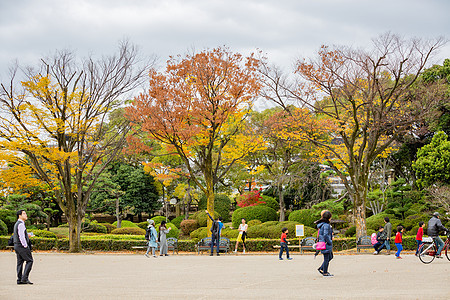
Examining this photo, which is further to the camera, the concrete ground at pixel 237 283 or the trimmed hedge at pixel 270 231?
the trimmed hedge at pixel 270 231

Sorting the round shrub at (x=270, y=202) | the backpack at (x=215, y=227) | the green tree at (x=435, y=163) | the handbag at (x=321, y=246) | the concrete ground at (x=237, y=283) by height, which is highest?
the green tree at (x=435, y=163)

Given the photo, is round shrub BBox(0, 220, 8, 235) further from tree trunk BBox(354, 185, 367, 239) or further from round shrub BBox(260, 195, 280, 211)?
tree trunk BBox(354, 185, 367, 239)

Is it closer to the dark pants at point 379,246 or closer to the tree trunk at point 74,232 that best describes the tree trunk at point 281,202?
the dark pants at point 379,246

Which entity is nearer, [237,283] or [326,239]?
[237,283]

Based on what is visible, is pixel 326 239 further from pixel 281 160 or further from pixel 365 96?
pixel 281 160

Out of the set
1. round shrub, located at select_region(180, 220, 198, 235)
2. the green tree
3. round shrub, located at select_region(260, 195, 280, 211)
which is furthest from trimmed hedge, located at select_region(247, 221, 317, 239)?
round shrub, located at select_region(260, 195, 280, 211)

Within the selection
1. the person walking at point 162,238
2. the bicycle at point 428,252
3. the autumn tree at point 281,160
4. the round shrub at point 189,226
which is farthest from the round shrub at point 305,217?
the bicycle at point 428,252

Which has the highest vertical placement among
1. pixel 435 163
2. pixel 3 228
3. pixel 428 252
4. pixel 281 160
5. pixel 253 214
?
pixel 281 160

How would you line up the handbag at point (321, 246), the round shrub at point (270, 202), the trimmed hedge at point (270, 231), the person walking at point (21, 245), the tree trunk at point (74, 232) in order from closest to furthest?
1. the person walking at point (21, 245)
2. the handbag at point (321, 246)
3. the tree trunk at point (74, 232)
4. the trimmed hedge at point (270, 231)
5. the round shrub at point (270, 202)

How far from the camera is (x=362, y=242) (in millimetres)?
19141

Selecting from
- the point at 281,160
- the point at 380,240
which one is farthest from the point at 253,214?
the point at 380,240

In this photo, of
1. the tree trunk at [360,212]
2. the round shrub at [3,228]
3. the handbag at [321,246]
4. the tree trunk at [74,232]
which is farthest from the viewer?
the round shrub at [3,228]

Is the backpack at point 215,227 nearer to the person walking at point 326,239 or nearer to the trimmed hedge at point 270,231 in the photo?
the trimmed hedge at point 270,231

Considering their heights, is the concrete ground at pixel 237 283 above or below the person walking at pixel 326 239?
below
